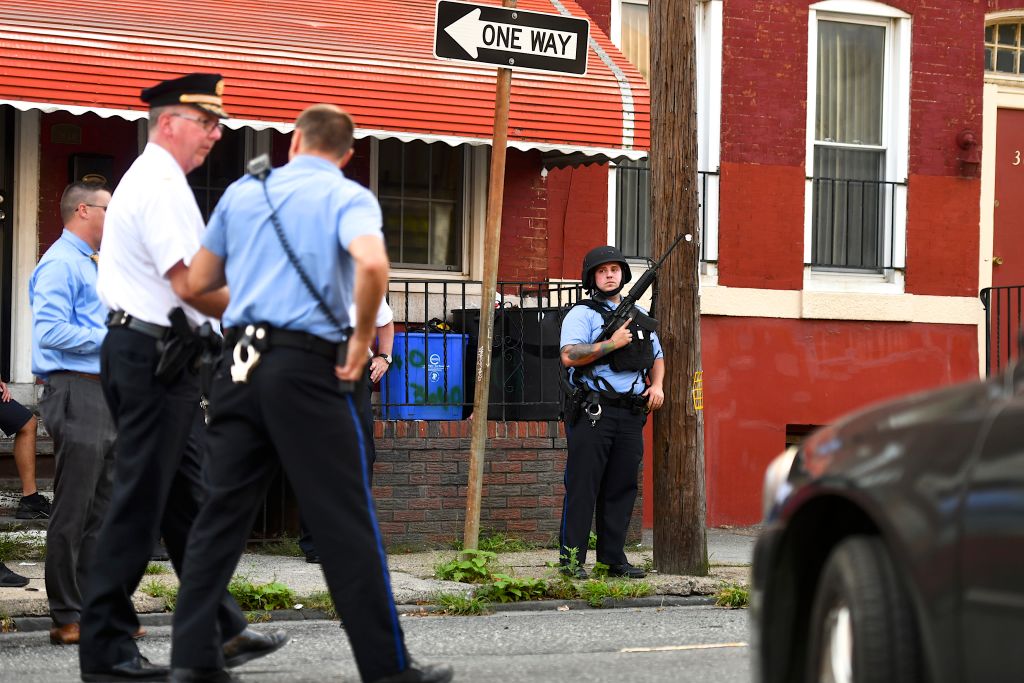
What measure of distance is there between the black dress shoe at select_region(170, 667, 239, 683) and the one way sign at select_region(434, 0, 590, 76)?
4295mm

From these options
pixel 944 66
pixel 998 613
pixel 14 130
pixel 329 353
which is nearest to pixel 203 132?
pixel 329 353

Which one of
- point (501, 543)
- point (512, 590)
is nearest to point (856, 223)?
point (501, 543)

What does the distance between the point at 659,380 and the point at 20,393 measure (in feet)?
15.6

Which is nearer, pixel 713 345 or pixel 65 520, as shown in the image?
pixel 65 520

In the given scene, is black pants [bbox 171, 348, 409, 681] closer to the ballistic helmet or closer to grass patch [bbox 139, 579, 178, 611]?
grass patch [bbox 139, 579, 178, 611]

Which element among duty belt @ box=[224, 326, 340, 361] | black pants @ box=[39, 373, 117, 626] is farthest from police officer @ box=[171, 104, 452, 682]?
black pants @ box=[39, 373, 117, 626]

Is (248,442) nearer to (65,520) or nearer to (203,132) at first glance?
(203,132)

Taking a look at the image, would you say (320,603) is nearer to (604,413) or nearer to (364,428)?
(364,428)

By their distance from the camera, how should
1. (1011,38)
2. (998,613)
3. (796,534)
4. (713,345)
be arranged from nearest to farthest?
(998,613), (796,534), (713,345), (1011,38)

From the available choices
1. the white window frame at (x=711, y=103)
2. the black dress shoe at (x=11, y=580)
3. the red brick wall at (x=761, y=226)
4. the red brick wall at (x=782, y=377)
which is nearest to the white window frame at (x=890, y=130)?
the red brick wall at (x=761, y=226)

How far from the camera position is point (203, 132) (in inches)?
233

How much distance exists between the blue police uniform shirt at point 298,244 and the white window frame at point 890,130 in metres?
9.61

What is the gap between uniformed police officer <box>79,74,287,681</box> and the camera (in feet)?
18.4

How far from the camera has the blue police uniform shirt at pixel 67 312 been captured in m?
6.98
